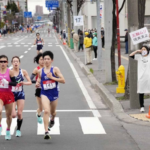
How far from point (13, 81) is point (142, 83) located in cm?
386

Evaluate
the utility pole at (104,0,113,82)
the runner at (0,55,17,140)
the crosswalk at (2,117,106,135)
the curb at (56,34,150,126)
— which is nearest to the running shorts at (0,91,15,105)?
the runner at (0,55,17,140)

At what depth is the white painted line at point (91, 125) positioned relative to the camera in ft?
32.0

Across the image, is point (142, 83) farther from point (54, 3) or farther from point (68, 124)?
point (54, 3)

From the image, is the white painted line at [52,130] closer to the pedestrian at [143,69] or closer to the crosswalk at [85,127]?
the crosswalk at [85,127]

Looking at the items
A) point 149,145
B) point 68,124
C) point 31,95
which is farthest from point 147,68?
point 31,95

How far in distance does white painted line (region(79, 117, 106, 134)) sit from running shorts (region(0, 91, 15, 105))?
1.77 meters

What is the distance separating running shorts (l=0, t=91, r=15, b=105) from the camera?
8.68 m

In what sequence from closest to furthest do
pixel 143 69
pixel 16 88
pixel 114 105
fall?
pixel 16 88 → pixel 143 69 → pixel 114 105

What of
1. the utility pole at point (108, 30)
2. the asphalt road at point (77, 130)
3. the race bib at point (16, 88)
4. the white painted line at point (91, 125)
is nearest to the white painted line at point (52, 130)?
the asphalt road at point (77, 130)

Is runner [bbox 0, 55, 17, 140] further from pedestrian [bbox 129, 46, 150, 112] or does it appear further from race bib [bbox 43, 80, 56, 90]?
pedestrian [bbox 129, 46, 150, 112]

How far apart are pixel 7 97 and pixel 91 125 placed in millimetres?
2498

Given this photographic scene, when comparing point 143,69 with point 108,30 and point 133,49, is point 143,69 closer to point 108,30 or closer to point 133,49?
point 133,49

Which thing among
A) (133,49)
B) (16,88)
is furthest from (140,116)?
(16,88)

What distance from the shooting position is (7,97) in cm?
870
